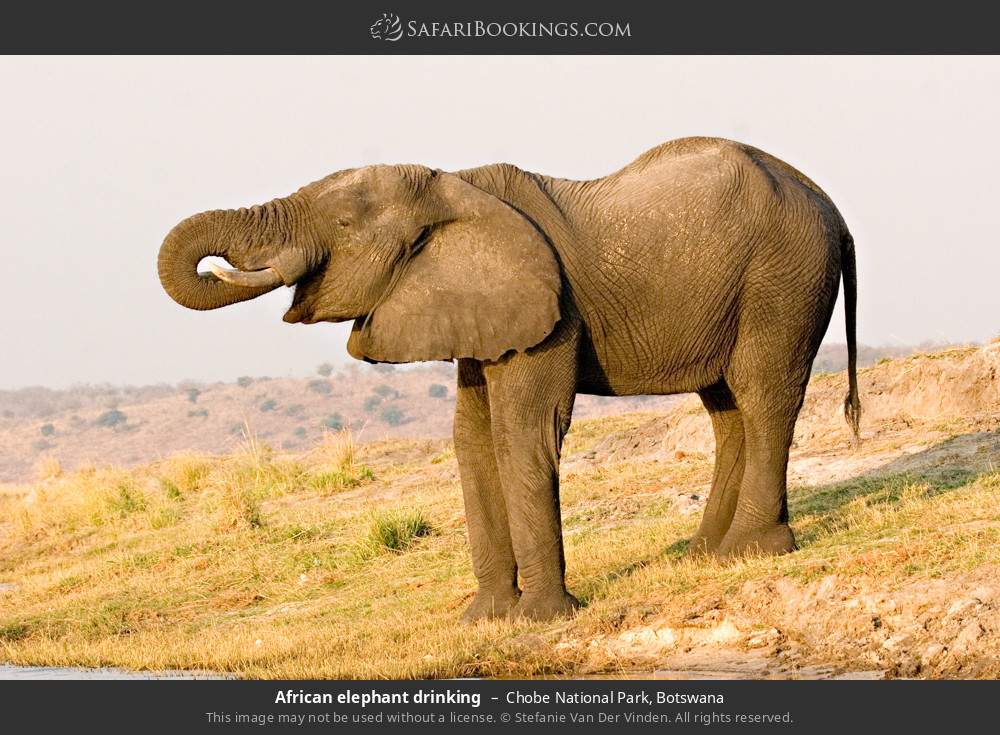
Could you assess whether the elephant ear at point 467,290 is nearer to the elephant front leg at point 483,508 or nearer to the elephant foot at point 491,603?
Answer: the elephant front leg at point 483,508

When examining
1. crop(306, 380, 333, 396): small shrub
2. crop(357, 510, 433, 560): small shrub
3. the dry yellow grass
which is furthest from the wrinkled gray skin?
crop(306, 380, 333, 396): small shrub

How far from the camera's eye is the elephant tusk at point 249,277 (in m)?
10.5

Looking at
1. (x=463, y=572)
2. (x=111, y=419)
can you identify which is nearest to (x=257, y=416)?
(x=111, y=419)

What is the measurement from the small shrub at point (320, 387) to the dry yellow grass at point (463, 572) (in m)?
56.5

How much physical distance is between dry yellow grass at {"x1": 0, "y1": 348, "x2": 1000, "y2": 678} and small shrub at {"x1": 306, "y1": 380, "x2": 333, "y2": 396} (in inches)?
2223

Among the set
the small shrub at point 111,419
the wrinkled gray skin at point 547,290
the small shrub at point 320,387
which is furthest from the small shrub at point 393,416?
the wrinkled gray skin at point 547,290

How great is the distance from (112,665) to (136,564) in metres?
5.96

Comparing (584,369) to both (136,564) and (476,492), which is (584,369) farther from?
(136,564)

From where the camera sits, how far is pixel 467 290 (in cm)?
1104

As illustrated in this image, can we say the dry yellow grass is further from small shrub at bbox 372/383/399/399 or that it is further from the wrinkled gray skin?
small shrub at bbox 372/383/399/399

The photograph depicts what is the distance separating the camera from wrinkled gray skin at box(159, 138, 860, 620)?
1088 cm

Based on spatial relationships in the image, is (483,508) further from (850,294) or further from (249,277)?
(850,294)

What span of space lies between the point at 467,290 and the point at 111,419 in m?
65.9
